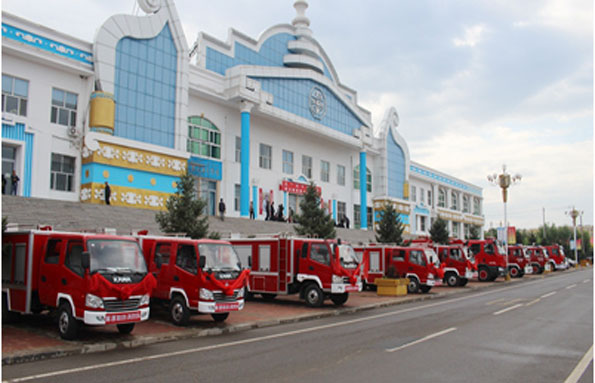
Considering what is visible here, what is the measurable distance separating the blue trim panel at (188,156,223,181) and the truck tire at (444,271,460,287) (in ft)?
59.8

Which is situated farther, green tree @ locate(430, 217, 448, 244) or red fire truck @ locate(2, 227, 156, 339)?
green tree @ locate(430, 217, 448, 244)

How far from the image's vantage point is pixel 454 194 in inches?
3196

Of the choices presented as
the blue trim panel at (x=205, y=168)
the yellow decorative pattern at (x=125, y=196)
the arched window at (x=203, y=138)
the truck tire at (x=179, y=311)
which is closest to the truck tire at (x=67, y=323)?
the truck tire at (x=179, y=311)

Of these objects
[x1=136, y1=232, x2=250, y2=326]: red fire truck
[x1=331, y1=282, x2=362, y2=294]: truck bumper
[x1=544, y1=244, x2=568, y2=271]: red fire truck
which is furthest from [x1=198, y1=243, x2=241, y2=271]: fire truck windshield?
[x1=544, y1=244, x2=568, y2=271]: red fire truck

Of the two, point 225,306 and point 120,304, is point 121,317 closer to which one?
point 120,304

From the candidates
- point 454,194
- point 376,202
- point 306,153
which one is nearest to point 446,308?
point 306,153

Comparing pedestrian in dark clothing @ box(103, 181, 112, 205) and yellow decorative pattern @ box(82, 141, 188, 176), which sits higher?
yellow decorative pattern @ box(82, 141, 188, 176)

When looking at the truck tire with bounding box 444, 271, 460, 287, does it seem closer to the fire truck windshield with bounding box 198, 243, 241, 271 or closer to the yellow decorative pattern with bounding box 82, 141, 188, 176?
the yellow decorative pattern with bounding box 82, 141, 188, 176

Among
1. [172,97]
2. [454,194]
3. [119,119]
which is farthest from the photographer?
[454,194]

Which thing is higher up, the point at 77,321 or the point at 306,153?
the point at 306,153

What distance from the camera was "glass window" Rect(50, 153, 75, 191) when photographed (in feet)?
92.5

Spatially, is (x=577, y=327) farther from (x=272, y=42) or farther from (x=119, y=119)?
(x=272, y=42)

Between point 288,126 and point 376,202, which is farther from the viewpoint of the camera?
point 376,202

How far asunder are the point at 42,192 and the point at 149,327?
60.2ft
